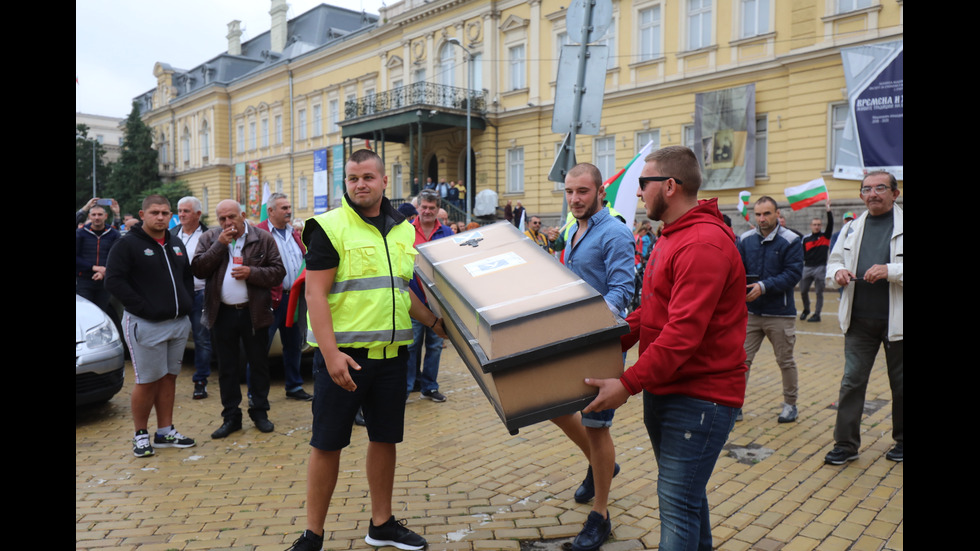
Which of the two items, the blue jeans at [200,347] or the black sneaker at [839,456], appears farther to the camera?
the blue jeans at [200,347]

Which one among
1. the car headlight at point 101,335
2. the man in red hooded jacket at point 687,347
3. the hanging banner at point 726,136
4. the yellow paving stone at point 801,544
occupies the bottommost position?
the yellow paving stone at point 801,544

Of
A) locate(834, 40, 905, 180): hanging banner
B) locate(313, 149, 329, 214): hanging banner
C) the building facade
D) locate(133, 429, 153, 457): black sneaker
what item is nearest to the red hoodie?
locate(133, 429, 153, 457): black sneaker

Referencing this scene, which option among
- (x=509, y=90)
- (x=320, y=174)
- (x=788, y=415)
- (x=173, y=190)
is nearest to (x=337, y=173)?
(x=320, y=174)

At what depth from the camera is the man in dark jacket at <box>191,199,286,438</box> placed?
18.6 ft

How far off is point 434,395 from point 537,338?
461 cm

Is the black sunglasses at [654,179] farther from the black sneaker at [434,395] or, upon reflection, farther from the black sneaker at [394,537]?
the black sneaker at [434,395]

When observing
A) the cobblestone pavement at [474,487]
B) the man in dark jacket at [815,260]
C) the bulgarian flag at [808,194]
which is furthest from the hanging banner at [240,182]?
the cobblestone pavement at [474,487]

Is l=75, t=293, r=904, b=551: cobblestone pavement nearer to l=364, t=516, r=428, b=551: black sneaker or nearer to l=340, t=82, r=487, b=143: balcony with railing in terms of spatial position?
l=364, t=516, r=428, b=551: black sneaker

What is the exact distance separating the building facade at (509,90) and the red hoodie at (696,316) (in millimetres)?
6229

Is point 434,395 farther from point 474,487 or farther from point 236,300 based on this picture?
point 474,487

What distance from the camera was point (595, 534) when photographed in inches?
138

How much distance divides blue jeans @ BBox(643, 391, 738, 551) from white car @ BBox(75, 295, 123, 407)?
5.34 meters

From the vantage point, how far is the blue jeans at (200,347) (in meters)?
7.16
